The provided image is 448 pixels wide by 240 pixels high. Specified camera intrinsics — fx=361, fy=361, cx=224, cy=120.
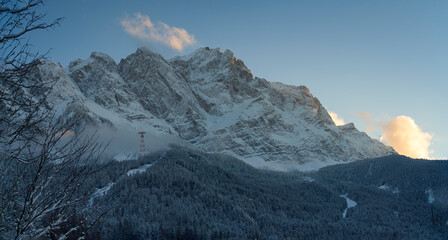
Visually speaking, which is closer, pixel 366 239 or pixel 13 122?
pixel 13 122

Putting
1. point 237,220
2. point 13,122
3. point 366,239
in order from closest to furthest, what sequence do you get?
point 13,122 < point 366,239 < point 237,220

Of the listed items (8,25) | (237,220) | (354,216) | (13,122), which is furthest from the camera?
(354,216)

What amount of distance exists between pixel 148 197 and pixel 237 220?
27.3m

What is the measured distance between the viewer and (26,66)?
727cm

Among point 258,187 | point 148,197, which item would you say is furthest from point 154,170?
point 258,187

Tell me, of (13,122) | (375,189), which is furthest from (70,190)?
(375,189)

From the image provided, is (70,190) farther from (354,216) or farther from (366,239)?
(354,216)

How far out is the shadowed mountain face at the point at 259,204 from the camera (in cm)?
9400

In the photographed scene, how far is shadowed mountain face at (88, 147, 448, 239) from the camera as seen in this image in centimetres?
9400

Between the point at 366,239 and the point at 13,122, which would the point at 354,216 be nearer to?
the point at 366,239

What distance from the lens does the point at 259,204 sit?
125 metres

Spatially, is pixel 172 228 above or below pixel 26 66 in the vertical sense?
below

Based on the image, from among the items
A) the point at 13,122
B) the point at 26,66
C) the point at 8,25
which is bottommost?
the point at 13,122

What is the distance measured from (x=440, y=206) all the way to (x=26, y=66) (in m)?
156
